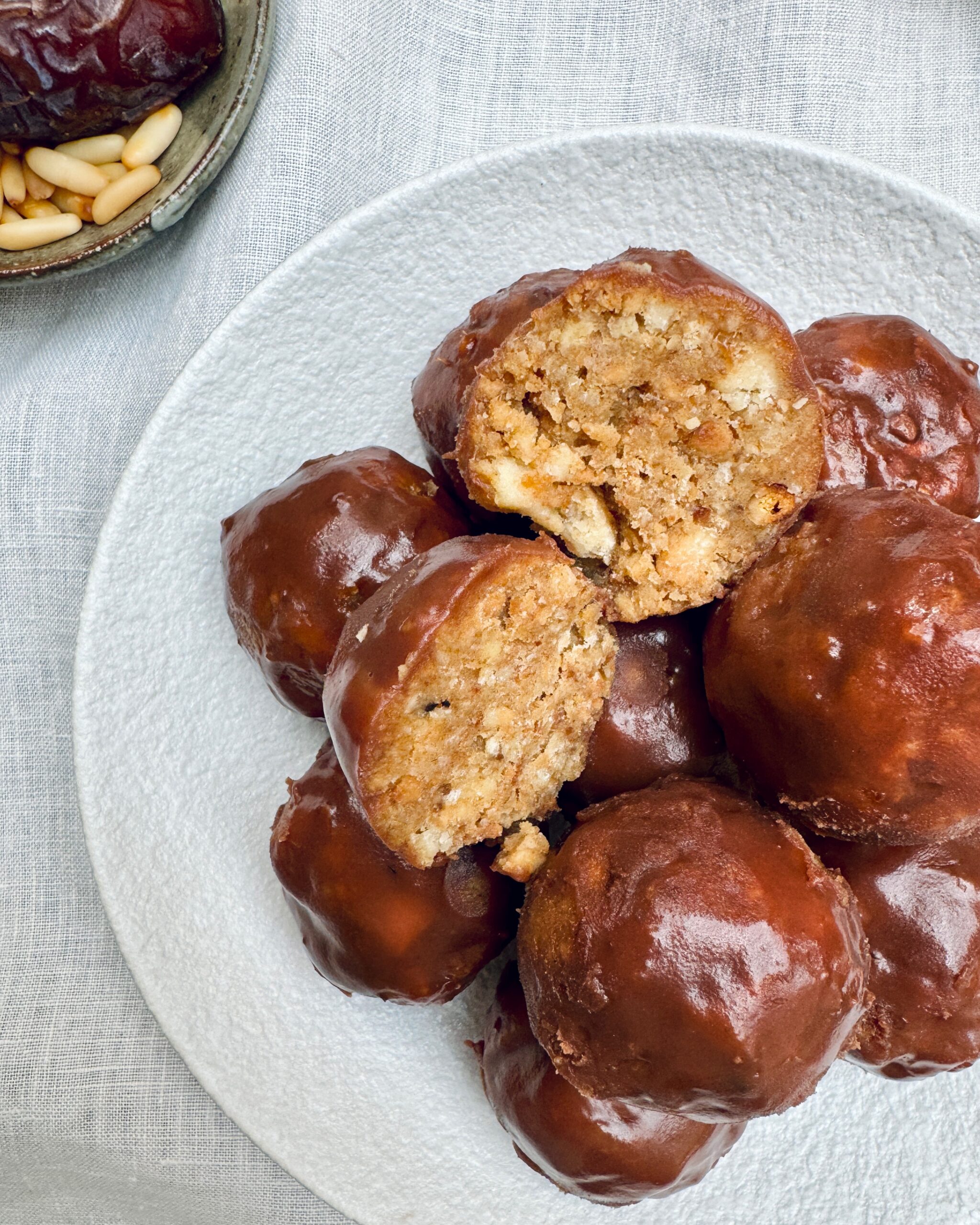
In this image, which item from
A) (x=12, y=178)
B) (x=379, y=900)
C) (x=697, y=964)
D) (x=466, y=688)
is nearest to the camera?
(x=697, y=964)

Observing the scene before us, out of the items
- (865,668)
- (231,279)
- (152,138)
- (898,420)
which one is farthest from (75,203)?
(865,668)

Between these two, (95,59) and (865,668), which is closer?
(865,668)

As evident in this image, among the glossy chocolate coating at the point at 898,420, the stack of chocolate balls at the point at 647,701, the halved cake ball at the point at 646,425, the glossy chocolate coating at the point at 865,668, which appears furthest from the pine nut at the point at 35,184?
the glossy chocolate coating at the point at 865,668

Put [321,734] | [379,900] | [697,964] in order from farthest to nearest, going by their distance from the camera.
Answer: [321,734] → [379,900] → [697,964]

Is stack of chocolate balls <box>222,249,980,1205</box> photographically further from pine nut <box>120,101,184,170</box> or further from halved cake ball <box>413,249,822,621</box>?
Result: pine nut <box>120,101,184,170</box>

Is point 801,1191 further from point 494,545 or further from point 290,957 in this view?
point 494,545

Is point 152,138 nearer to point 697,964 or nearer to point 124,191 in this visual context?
point 124,191

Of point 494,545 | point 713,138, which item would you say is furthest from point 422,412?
point 713,138
